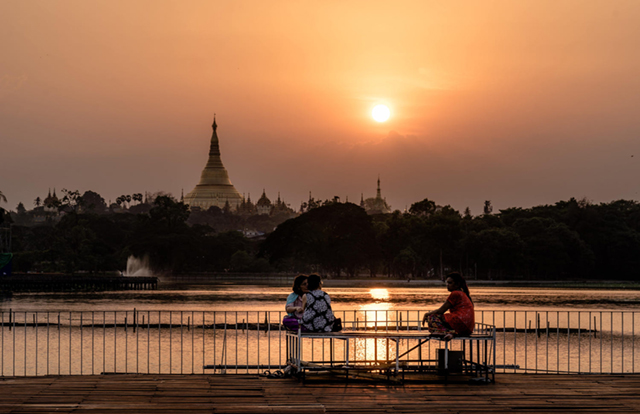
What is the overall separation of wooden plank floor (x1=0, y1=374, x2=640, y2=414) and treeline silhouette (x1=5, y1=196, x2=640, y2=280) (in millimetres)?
108090

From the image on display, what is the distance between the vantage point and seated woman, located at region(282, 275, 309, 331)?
46.3 ft

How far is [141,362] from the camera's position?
1222 inches

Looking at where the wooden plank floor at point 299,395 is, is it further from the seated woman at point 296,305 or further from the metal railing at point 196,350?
the metal railing at point 196,350

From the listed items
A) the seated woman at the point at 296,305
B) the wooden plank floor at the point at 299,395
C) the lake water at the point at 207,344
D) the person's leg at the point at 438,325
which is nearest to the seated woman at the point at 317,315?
the seated woman at the point at 296,305

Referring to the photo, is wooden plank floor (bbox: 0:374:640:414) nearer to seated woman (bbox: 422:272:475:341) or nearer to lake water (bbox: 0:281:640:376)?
seated woman (bbox: 422:272:475:341)

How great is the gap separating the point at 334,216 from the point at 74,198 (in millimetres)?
59189

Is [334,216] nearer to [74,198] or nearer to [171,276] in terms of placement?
[171,276]

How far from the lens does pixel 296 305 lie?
14430 mm

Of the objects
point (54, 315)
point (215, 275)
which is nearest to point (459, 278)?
point (54, 315)

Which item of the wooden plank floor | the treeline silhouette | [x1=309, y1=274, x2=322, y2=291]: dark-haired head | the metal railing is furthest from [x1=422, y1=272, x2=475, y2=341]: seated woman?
the treeline silhouette

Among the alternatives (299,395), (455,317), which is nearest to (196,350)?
(455,317)

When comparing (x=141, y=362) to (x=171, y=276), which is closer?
(x=141, y=362)

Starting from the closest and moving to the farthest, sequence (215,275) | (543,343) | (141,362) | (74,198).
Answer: (141,362) → (543,343) → (215,275) → (74,198)

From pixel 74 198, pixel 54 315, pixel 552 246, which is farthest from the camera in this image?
pixel 74 198
